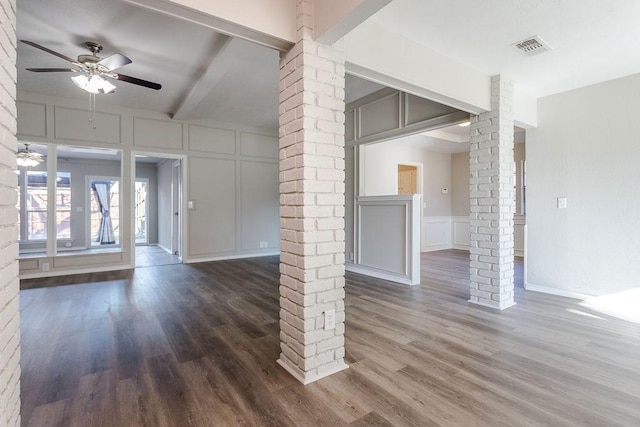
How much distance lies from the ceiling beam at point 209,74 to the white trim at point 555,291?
185 inches

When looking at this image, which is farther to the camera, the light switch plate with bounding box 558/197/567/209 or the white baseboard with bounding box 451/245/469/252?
the white baseboard with bounding box 451/245/469/252

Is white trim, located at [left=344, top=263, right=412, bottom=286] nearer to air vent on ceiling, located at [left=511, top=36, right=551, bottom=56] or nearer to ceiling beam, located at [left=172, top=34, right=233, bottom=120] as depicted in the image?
air vent on ceiling, located at [left=511, top=36, right=551, bottom=56]

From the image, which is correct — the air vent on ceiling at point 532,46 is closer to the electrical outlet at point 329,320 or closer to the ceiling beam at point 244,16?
the ceiling beam at point 244,16

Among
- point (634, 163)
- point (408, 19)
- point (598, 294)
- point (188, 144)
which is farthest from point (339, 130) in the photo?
point (188, 144)

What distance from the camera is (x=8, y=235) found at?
1266 mm

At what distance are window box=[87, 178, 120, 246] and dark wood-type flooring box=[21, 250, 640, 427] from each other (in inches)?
140

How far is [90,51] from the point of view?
11.1ft

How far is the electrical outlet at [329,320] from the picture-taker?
6.59 ft

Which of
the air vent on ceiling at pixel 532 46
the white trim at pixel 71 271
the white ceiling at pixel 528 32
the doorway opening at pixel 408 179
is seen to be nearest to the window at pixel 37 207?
the white trim at pixel 71 271

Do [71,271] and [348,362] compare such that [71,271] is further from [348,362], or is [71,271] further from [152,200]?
[348,362]

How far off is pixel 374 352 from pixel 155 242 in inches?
342

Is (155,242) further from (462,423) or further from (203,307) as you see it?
(462,423)

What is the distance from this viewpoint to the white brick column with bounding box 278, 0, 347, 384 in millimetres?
1920

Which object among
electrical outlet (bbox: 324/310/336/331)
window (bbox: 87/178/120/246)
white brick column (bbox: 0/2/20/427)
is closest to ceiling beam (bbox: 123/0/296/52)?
white brick column (bbox: 0/2/20/427)
